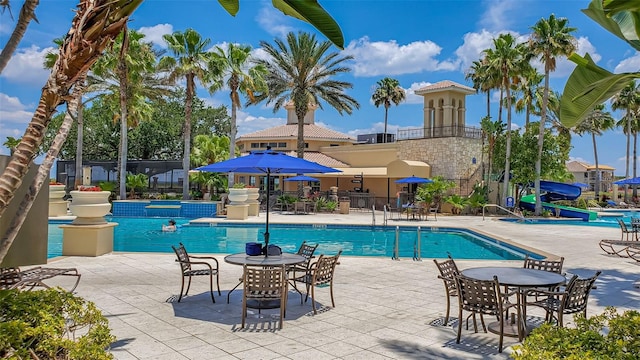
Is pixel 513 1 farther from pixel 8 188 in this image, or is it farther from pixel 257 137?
pixel 257 137

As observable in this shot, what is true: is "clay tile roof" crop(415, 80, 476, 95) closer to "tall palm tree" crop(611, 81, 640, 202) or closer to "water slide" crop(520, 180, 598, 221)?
"water slide" crop(520, 180, 598, 221)

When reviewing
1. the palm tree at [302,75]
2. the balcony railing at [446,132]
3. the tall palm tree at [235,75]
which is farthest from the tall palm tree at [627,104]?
the tall palm tree at [235,75]

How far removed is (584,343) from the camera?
339 centimetres

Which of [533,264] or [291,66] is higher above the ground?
[291,66]

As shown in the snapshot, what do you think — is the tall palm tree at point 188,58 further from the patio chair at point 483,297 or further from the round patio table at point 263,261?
the patio chair at point 483,297

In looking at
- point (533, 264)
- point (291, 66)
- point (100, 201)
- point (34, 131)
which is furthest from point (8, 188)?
point (291, 66)

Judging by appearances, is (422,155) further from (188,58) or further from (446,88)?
(188,58)

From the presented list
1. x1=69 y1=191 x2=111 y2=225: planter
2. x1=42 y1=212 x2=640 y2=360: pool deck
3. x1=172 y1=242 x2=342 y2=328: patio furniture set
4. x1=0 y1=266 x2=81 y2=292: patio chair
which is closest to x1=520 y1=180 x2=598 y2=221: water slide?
x1=42 y1=212 x2=640 y2=360: pool deck

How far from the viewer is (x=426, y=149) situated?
34.1 metres

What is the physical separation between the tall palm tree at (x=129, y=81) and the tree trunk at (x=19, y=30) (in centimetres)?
2021

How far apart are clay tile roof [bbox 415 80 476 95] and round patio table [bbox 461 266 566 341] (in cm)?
2907

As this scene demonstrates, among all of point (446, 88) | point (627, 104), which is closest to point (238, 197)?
point (446, 88)

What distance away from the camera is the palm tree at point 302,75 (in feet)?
98.2

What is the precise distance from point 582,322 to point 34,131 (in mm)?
4580
